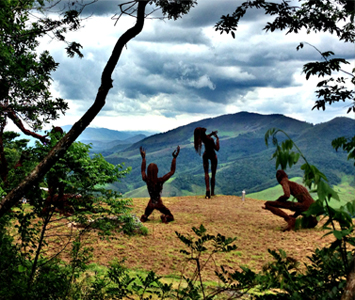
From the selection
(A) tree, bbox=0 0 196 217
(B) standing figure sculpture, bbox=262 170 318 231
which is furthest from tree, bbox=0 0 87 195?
(B) standing figure sculpture, bbox=262 170 318 231

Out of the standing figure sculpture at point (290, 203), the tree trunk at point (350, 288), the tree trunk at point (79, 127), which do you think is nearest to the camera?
the tree trunk at point (350, 288)

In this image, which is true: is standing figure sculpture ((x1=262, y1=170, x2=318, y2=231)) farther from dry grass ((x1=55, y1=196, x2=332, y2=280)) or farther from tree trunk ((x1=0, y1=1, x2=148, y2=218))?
tree trunk ((x1=0, y1=1, x2=148, y2=218))

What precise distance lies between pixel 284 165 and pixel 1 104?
859 centimetres

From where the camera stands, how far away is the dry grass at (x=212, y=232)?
22.3ft

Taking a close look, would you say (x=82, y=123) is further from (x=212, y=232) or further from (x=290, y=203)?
(x=290, y=203)

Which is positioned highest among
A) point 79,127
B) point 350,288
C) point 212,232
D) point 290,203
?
point 79,127

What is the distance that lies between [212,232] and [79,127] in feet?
23.6

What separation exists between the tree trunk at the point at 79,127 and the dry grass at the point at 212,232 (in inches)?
80.4

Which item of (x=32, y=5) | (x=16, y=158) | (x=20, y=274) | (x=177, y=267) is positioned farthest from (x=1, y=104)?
(x=177, y=267)

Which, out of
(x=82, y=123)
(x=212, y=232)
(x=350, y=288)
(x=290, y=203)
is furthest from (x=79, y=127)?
(x=290, y=203)

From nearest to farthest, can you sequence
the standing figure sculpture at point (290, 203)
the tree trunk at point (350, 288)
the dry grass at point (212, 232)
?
1. the tree trunk at point (350, 288)
2. the dry grass at point (212, 232)
3. the standing figure sculpture at point (290, 203)

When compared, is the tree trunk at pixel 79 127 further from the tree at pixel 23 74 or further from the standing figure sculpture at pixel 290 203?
the standing figure sculpture at pixel 290 203

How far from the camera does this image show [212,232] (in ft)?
30.8

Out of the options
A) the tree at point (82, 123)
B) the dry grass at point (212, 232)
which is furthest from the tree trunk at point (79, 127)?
the dry grass at point (212, 232)
